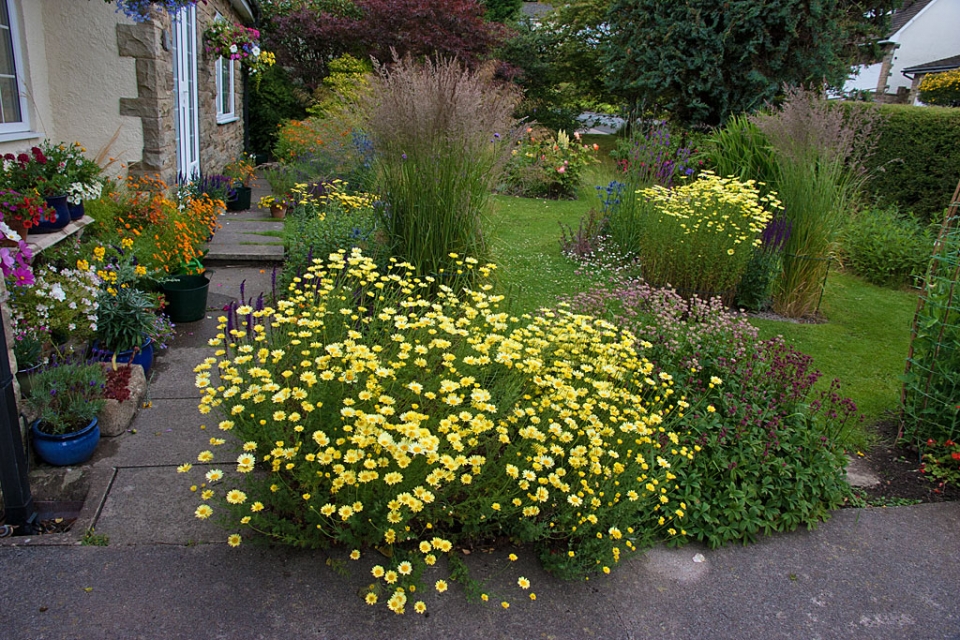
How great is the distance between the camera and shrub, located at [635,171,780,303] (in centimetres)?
518

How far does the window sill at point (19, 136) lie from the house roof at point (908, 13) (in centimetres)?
3033

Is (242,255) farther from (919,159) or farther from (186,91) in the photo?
(919,159)

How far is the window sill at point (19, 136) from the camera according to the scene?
4155 mm

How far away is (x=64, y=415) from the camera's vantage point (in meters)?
2.76

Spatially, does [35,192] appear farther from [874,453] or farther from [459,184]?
[874,453]

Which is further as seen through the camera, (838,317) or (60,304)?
(838,317)

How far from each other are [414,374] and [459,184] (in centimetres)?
204

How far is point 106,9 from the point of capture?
5199 millimetres

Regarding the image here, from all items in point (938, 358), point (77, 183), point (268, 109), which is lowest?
point (938, 358)

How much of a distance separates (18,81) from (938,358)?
6.12 meters

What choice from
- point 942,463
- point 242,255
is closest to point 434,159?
point 242,255

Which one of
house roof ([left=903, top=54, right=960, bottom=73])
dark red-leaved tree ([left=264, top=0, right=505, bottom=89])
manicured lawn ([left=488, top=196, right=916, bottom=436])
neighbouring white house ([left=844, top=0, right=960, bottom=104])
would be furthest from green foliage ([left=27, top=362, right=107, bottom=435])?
neighbouring white house ([left=844, top=0, right=960, bottom=104])

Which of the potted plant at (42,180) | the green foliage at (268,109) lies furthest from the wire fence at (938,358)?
the green foliage at (268,109)

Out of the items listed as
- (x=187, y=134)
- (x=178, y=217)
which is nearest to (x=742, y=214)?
(x=178, y=217)
